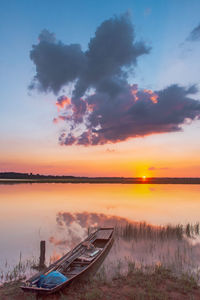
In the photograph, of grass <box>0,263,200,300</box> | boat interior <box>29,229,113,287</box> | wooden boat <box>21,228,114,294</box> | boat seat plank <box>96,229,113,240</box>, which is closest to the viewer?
wooden boat <box>21,228,114,294</box>

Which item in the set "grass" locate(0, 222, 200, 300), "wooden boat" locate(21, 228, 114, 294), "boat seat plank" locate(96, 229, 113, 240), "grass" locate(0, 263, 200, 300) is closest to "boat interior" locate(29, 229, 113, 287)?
"wooden boat" locate(21, 228, 114, 294)

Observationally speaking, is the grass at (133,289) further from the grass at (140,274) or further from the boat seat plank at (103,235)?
the boat seat plank at (103,235)

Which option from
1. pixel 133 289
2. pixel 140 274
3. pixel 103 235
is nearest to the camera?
pixel 133 289

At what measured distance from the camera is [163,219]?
28531 mm

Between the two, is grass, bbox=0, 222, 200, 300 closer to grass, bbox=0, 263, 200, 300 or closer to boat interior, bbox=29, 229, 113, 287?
grass, bbox=0, 263, 200, 300

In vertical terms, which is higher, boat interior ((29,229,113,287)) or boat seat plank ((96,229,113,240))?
boat interior ((29,229,113,287))

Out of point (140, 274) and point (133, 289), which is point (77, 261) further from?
point (133, 289)

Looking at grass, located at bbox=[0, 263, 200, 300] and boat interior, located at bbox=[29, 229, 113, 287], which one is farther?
boat interior, located at bbox=[29, 229, 113, 287]

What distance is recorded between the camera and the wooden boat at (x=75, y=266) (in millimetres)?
8739

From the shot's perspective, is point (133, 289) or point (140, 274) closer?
point (133, 289)

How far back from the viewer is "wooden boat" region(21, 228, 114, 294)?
8.74m

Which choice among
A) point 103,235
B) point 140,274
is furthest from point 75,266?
point 103,235

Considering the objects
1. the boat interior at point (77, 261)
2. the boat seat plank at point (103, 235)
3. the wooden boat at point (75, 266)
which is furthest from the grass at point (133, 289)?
the boat seat plank at point (103, 235)

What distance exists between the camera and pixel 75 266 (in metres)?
12.0
